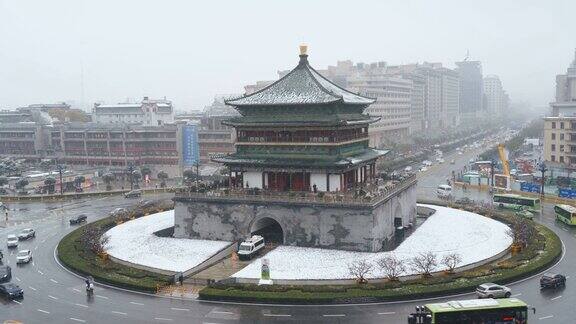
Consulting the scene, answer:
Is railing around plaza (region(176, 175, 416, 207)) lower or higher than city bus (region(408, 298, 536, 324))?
higher

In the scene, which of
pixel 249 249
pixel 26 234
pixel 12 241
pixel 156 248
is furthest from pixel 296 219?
pixel 26 234

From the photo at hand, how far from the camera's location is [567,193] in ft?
287

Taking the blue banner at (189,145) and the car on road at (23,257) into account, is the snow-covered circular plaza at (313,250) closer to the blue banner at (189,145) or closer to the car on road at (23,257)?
the car on road at (23,257)

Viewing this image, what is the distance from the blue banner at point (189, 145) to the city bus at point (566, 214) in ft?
270

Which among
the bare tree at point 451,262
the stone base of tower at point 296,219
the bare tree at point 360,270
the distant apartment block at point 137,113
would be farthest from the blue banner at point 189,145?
the bare tree at point 451,262

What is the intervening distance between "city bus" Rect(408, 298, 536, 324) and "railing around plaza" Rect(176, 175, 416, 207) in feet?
68.3

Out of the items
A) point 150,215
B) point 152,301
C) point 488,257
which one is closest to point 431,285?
point 488,257

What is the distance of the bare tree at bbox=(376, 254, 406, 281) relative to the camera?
4622cm

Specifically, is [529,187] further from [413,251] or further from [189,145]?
[189,145]

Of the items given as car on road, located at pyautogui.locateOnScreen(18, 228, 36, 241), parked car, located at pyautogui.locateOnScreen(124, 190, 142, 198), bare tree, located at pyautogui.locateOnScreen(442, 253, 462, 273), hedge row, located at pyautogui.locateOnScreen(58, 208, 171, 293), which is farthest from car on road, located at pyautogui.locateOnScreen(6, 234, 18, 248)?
bare tree, located at pyautogui.locateOnScreen(442, 253, 462, 273)

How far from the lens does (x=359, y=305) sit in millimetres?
41688

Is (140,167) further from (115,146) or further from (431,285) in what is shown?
(431,285)

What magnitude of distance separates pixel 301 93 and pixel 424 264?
81.0ft

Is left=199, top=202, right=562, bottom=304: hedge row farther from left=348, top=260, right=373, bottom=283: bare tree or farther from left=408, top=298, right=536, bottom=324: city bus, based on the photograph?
left=408, top=298, right=536, bottom=324: city bus
